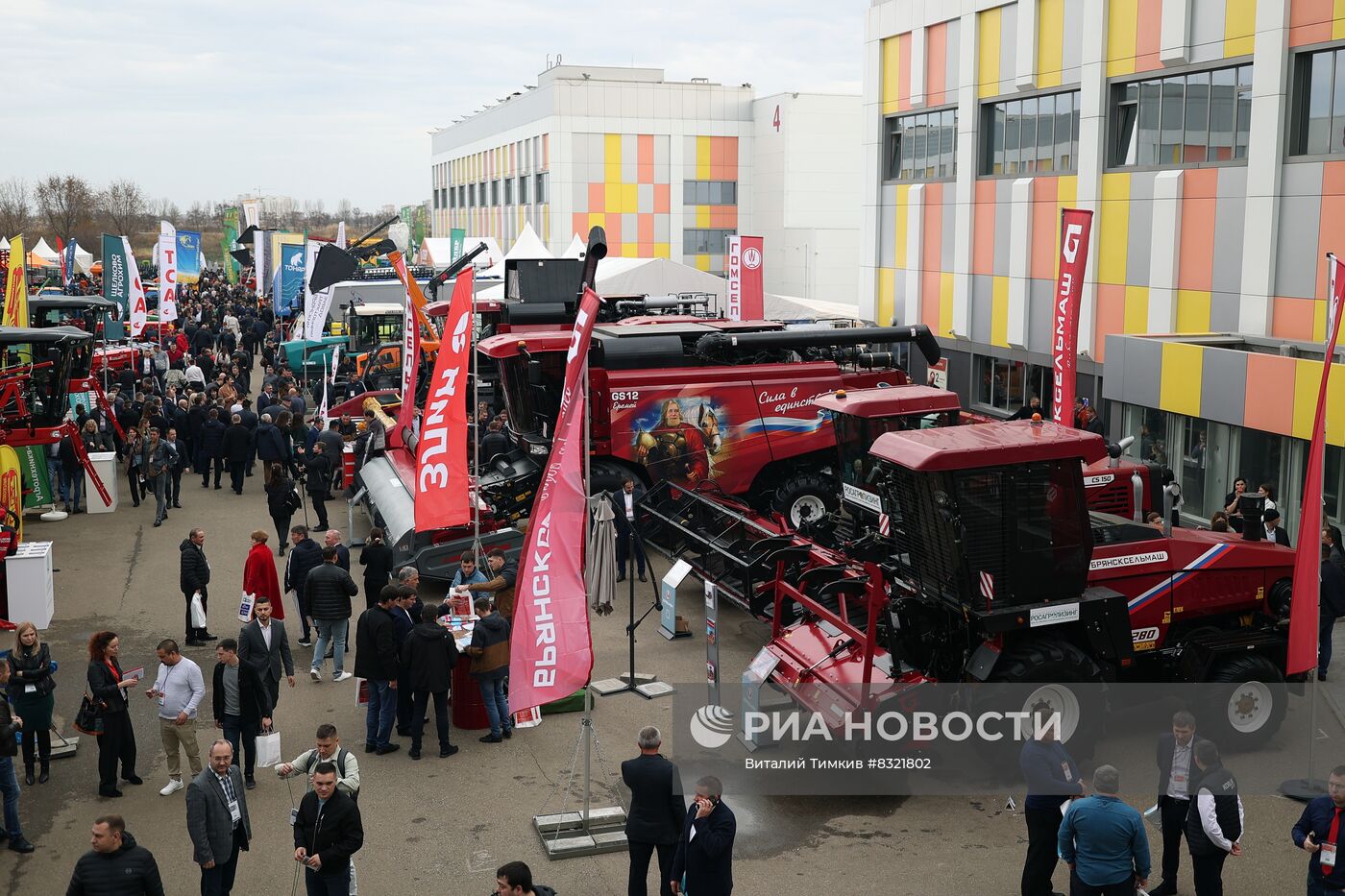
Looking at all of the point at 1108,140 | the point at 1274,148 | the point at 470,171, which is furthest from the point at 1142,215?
the point at 470,171

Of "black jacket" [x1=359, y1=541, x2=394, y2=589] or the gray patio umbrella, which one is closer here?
the gray patio umbrella

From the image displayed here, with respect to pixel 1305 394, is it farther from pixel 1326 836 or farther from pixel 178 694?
pixel 178 694

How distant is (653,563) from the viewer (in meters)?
16.3

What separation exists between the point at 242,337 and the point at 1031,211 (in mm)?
27271

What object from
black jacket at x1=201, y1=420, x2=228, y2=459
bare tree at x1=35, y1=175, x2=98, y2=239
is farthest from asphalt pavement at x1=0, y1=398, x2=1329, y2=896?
bare tree at x1=35, y1=175, x2=98, y2=239

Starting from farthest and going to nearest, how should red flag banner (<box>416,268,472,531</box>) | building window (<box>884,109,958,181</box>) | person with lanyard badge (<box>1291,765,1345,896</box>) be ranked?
building window (<box>884,109,958,181</box>), red flag banner (<box>416,268,472,531</box>), person with lanyard badge (<box>1291,765,1345,896</box>)

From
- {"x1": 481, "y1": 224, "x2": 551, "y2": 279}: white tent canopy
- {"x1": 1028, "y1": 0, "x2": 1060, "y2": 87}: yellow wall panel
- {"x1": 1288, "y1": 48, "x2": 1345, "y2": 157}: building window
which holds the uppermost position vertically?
{"x1": 1028, "y1": 0, "x2": 1060, "y2": 87}: yellow wall panel

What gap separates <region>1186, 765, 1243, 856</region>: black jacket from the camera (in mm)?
7195

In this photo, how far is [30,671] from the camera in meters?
9.32

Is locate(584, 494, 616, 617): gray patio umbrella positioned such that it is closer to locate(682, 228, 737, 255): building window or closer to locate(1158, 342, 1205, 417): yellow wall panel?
locate(1158, 342, 1205, 417): yellow wall panel

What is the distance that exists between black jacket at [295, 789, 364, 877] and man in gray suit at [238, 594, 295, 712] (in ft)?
8.01

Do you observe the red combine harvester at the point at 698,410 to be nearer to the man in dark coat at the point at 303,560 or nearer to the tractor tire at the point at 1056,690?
the man in dark coat at the point at 303,560

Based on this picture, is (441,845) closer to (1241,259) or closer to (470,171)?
(1241,259)

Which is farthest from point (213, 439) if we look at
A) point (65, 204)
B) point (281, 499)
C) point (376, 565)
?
point (65, 204)
